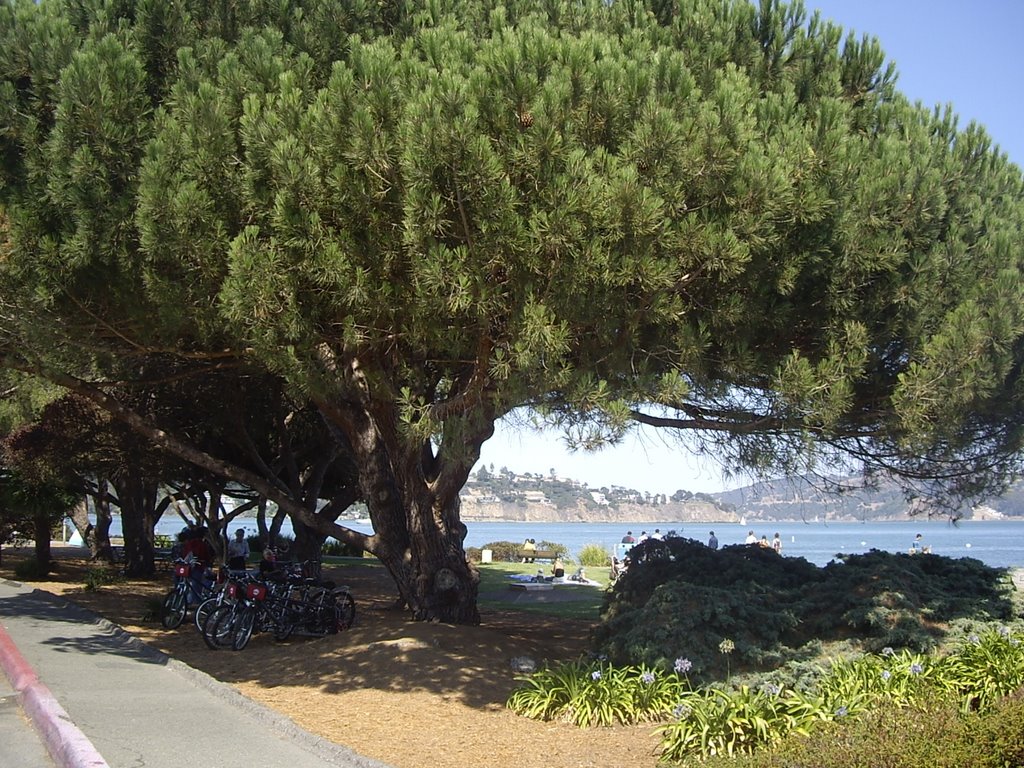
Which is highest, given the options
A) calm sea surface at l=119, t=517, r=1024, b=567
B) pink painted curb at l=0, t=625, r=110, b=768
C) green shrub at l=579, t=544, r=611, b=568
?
pink painted curb at l=0, t=625, r=110, b=768

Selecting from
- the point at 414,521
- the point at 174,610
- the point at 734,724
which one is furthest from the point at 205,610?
the point at 734,724

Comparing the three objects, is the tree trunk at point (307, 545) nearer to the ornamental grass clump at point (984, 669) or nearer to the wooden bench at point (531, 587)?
the wooden bench at point (531, 587)

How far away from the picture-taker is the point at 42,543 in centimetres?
2109

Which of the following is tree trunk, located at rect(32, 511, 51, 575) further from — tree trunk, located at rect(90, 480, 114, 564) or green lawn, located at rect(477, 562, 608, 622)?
green lawn, located at rect(477, 562, 608, 622)

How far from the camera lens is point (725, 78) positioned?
8305 millimetres

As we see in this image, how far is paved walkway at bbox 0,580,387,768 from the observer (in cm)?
669

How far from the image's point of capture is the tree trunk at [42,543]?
20.8 m

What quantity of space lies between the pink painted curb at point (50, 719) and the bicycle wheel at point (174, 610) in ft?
12.3

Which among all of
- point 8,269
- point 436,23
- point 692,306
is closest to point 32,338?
point 8,269

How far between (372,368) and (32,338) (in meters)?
3.37

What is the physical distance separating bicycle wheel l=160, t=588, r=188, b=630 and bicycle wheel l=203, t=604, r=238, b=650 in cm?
195

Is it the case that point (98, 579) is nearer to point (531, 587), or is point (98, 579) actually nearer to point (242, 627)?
point (242, 627)

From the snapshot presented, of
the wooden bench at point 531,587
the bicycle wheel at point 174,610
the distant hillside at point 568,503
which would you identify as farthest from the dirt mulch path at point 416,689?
the distant hillside at point 568,503

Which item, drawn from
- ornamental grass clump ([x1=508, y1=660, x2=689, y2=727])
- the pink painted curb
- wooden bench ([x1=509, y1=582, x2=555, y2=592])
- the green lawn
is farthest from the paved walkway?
wooden bench ([x1=509, y1=582, x2=555, y2=592])
